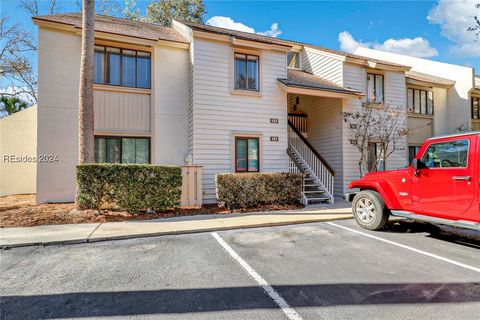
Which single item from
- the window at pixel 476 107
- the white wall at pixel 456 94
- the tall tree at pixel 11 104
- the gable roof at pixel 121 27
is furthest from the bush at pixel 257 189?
the tall tree at pixel 11 104

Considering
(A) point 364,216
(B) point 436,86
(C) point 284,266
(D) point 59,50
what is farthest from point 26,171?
(B) point 436,86

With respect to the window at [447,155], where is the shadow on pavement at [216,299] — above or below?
below

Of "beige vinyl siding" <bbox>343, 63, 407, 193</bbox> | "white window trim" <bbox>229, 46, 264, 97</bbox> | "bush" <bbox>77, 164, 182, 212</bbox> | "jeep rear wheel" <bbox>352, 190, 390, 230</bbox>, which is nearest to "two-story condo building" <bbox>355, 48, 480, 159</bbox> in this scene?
"beige vinyl siding" <bbox>343, 63, 407, 193</bbox>

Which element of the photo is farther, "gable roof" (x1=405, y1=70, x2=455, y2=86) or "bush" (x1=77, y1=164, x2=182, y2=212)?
"gable roof" (x1=405, y1=70, x2=455, y2=86)

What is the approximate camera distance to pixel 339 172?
12.2 m

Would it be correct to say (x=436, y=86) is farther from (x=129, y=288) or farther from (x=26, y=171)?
(x=26, y=171)

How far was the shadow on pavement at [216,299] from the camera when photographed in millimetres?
2879

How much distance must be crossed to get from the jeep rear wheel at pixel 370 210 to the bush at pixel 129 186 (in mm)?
5139

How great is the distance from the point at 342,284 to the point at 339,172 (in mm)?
9427

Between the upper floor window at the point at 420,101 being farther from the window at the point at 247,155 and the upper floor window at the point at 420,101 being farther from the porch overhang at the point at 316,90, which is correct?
the window at the point at 247,155

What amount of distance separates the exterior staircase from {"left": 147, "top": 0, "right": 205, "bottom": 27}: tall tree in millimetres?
18619

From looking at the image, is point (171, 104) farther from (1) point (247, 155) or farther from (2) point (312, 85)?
(2) point (312, 85)

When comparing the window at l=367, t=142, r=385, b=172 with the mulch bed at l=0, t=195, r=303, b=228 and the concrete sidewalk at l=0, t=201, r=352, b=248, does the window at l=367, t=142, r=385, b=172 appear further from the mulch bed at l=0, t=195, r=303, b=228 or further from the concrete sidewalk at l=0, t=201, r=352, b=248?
the mulch bed at l=0, t=195, r=303, b=228

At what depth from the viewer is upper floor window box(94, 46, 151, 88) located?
32.9 ft
